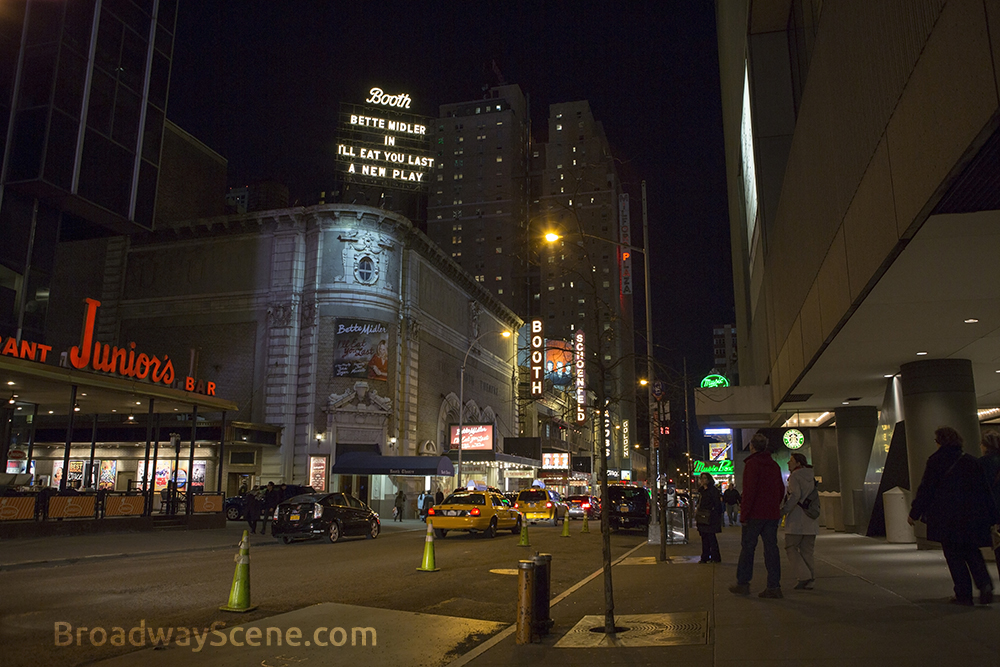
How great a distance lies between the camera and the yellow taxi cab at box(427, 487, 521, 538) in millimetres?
25562

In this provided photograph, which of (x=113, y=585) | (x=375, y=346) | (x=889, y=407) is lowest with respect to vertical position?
(x=113, y=585)

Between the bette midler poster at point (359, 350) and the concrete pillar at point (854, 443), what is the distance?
2585 centimetres

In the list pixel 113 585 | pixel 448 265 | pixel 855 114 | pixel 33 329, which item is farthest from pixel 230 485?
pixel 855 114

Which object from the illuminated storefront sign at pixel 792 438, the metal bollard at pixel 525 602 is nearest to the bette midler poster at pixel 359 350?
the illuminated storefront sign at pixel 792 438

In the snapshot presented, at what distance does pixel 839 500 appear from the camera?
23062 mm

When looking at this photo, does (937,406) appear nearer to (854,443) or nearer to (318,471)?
(854,443)

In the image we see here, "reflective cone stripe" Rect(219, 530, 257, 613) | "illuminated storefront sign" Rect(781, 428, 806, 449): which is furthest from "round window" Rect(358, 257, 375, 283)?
"reflective cone stripe" Rect(219, 530, 257, 613)

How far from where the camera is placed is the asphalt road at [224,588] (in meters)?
8.85

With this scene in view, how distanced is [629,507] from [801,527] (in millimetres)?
18852

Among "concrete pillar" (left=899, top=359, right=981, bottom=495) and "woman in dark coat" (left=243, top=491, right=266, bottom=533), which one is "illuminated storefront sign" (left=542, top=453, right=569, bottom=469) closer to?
"woman in dark coat" (left=243, top=491, right=266, bottom=533)

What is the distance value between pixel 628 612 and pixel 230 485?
117 ft

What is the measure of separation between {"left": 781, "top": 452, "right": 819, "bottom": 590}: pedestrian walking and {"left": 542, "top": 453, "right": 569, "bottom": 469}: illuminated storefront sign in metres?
63.8

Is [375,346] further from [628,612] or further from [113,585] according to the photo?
[628,612]

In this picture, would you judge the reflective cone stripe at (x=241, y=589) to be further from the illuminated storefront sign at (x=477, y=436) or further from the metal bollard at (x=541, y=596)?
the illuminated storefront sign at (x=477, y=436)
